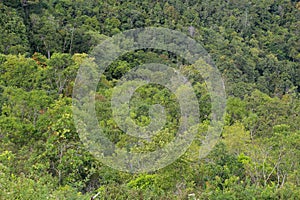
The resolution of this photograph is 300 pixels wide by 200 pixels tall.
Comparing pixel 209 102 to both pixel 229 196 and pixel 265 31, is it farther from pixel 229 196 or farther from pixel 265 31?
pixel 265 31

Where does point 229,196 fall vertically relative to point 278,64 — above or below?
above

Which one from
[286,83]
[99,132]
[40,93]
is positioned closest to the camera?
[99,132]

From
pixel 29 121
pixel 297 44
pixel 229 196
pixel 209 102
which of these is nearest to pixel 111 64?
pixel 209 102

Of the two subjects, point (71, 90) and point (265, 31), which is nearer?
point (71, 90)

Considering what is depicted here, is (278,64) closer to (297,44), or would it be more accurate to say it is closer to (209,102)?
(297,44)

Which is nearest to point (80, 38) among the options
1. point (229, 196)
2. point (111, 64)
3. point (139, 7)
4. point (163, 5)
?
point (111, 64)

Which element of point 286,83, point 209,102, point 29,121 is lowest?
point 286,83

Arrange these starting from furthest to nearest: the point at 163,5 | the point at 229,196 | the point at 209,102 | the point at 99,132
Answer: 1. the point at 163,5
2. the point at 209,102
3. the point at 99,132
4. the point at 229,196
